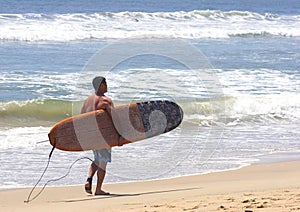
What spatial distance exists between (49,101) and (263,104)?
3.95 metres

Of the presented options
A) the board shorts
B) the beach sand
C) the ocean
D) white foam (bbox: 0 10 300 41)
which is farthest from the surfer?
white foam (bbox: 0 10 300 41)

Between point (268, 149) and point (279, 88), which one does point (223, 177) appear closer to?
point (268, 149)

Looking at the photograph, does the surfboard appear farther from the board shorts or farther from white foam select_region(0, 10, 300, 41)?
white foam select_region(0, 10, 300, 41)

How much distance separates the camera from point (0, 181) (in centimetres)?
819

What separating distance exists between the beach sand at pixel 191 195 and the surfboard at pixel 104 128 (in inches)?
19.0

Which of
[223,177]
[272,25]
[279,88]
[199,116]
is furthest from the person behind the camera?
[272,25]

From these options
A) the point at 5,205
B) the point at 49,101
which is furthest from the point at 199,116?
the point at 5,205

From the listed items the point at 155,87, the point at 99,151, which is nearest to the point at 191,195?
the point at 99,151

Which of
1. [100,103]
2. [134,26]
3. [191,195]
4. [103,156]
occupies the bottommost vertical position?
[191,195]

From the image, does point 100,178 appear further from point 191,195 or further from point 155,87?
point 155,87

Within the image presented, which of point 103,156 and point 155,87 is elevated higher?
point 155,87

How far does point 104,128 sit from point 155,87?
759cm

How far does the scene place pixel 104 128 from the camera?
7953mm

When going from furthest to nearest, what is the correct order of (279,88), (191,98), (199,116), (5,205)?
(279,88) → (191,98) → (199,116) → (5,205)
